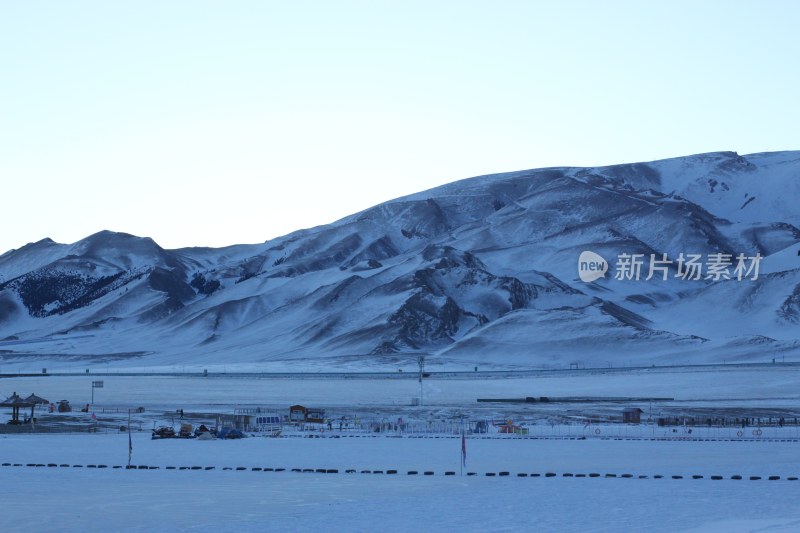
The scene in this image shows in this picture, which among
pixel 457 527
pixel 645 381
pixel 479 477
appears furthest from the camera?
pixel 645 381

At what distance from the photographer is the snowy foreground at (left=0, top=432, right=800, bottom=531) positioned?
1512 inches

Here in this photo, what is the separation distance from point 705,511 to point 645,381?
406ft

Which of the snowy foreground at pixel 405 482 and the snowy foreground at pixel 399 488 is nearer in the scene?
the snowy foreground at pixel 399 488

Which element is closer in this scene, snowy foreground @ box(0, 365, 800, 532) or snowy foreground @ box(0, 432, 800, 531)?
snowy foreground @ box(0, 432, 800, 531)

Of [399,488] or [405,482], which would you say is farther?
[405,482]

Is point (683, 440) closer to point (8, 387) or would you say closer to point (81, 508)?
point (81, 508)

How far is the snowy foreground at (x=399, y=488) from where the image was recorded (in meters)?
38.4

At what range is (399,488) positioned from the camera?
48219 millimetres

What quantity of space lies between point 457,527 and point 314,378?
6108 inches

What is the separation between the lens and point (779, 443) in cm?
7050

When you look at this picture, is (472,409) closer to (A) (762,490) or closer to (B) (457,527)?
(A) (762,490)

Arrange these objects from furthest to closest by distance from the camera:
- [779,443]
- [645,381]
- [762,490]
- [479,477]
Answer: [645,381]
[779,443]
[479,477]
[762,490]

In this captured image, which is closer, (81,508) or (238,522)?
(238,522)

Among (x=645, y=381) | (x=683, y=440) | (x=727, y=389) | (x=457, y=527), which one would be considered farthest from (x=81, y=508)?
(x=645, y=381)
